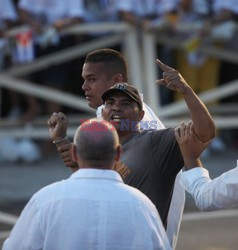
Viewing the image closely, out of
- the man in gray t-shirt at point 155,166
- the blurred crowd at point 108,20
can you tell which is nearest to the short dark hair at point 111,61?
the man in gray t-shirt at point 155,166

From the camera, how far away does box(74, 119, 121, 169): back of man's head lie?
399 centimetres

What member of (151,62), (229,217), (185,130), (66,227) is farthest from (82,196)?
(151,62)

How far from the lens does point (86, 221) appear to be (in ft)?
12.7

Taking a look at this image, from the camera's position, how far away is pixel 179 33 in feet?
40.7

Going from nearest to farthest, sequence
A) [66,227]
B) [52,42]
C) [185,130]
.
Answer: [66,227]
[185,130]
[52,42]

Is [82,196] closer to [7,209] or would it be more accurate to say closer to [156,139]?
[156,139]

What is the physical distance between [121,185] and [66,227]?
312 mm

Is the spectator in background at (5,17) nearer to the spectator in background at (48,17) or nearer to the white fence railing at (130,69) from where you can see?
the spectator in background at (48,17)

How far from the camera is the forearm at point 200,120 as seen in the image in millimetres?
4816

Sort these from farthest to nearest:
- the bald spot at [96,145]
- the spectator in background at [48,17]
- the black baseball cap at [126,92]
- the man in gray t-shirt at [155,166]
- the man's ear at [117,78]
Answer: the spectator in background at [48,17]
the man's ear at [117,78]
the black baseball cap at [126,92]
the man in gray t-shirt at [155,166]
the bald spot at [96,145]

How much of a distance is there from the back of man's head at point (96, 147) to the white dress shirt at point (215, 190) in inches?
30.2

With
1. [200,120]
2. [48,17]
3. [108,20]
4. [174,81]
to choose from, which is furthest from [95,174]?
[108,20]

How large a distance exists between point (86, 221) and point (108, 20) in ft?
28.5

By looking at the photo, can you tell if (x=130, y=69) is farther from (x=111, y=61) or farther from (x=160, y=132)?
(x=160, y=132)
